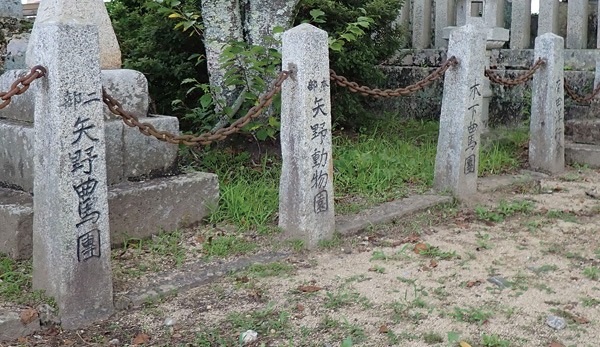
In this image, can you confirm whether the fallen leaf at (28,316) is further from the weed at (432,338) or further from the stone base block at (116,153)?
the weed at (432,338)

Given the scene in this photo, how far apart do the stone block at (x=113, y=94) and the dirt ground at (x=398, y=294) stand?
0.98 meters

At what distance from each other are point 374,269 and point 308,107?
1.10m

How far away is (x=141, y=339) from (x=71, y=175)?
851 millimetres

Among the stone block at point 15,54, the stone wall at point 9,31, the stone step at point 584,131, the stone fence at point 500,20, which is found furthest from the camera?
the stone step at point 584,131

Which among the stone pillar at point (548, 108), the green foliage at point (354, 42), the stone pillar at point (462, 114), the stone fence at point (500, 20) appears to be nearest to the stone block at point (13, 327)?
the stone pillar at point (462, 114)

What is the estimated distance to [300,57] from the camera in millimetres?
4273

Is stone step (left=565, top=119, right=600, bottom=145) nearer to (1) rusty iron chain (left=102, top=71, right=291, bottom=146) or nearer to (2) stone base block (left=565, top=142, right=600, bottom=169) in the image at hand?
(2) stone base block (left=565, top=142, right=600, bottom=169)

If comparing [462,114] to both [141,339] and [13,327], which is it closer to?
[141,339]

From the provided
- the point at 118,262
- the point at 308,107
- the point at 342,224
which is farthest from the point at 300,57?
the point at 118,262


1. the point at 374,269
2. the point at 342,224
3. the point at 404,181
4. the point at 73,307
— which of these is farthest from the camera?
the point at 404,181

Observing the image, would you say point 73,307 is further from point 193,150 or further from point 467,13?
point 467,13

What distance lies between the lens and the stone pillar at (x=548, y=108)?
6609mm

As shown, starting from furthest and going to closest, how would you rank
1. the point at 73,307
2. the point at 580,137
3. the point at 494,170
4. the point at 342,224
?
the point at 580,137 → the point at 494,170 → the point at 342,224 → the point at 73,307

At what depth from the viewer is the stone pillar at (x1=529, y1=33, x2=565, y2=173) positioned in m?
6.61
